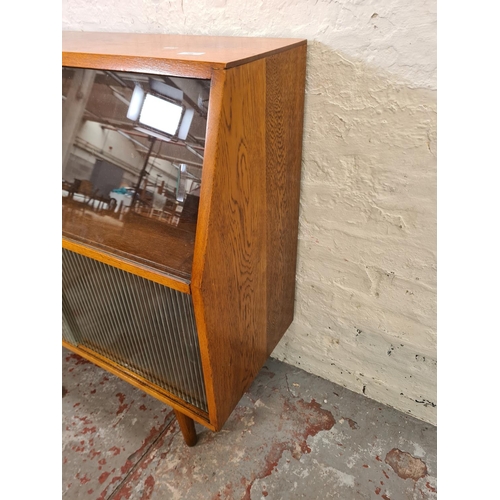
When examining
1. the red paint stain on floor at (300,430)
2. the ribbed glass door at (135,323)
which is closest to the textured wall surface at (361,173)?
the red paint stain on floor at (300,430)

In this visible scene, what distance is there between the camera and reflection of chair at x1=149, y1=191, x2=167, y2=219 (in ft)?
3.32

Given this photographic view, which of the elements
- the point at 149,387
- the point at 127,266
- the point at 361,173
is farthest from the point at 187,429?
the point at 361,173

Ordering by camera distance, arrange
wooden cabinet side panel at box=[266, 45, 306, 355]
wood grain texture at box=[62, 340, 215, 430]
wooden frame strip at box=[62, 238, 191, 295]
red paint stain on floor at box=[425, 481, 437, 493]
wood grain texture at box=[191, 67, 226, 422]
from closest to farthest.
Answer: wood grain texture at box=[191, 67, 226, 422] → wooden frame strip at box=[62, 238, 191, 295] → wooden cabinet side panel at box=[266, 45, 306, 355] → wood grain texture at box=[62, 340, 215, 430] → red paint stain on floor at box=[425, 481, 437, 493]

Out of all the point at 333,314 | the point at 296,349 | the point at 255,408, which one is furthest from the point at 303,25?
the point at 255,408

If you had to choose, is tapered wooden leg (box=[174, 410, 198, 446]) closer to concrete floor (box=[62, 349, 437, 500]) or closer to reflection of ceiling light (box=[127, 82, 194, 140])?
concrete floor (box=[62, 349, 437, 500])

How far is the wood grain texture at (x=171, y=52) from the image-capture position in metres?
0.81

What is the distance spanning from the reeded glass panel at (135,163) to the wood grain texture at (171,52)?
1.3 inches

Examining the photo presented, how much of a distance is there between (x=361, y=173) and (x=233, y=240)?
0.49m

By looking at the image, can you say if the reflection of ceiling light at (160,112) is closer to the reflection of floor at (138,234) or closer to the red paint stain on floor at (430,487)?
the reflection of floor at (138,234)

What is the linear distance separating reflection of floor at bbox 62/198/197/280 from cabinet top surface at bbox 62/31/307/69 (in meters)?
0.35

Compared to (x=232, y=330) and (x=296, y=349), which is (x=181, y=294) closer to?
(x=232, y=330)

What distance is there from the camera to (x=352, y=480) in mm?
1317

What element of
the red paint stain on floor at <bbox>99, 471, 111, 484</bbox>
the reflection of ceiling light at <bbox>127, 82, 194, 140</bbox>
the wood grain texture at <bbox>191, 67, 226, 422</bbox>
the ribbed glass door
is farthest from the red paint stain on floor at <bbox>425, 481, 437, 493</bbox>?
the reflection of ceiling light at <bbox>127, 82, 194, 140</bbox>

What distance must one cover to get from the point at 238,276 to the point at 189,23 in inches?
33.4
